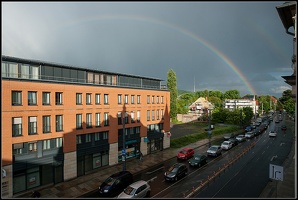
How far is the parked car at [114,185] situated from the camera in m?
21.7

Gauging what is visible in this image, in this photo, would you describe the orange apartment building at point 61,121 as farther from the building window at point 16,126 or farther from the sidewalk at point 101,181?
the sidewalk at point 101,181

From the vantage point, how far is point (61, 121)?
88.5 ft

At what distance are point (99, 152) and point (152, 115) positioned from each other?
45.6 feet

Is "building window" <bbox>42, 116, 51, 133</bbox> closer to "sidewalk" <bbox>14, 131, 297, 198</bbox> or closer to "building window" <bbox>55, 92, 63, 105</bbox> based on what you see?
"building window" <bbox>55, 92, 63, 105</bbox>

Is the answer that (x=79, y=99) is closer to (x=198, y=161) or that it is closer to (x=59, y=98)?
(x=59, y=98)

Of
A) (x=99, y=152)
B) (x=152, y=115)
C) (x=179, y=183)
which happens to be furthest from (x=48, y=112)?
(x=152, y=115)

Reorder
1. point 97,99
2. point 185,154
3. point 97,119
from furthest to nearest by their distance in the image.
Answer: point 185,154, point 97,99, point 97,119

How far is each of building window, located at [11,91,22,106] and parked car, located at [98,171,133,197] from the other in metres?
12.2

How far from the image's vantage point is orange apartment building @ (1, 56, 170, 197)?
890 inches

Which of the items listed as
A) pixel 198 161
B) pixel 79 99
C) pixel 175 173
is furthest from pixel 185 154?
pixel 79 99

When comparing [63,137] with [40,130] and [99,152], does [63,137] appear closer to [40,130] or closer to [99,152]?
[40,130]

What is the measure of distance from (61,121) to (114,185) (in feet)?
34.4

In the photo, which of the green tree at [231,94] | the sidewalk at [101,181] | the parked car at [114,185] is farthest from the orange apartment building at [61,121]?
the green tree at [231,94]

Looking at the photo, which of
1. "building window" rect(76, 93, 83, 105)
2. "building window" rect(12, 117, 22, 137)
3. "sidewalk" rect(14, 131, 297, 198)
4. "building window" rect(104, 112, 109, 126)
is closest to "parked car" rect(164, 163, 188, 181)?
"sidewalk" rect(14, 131, 297, 198)
